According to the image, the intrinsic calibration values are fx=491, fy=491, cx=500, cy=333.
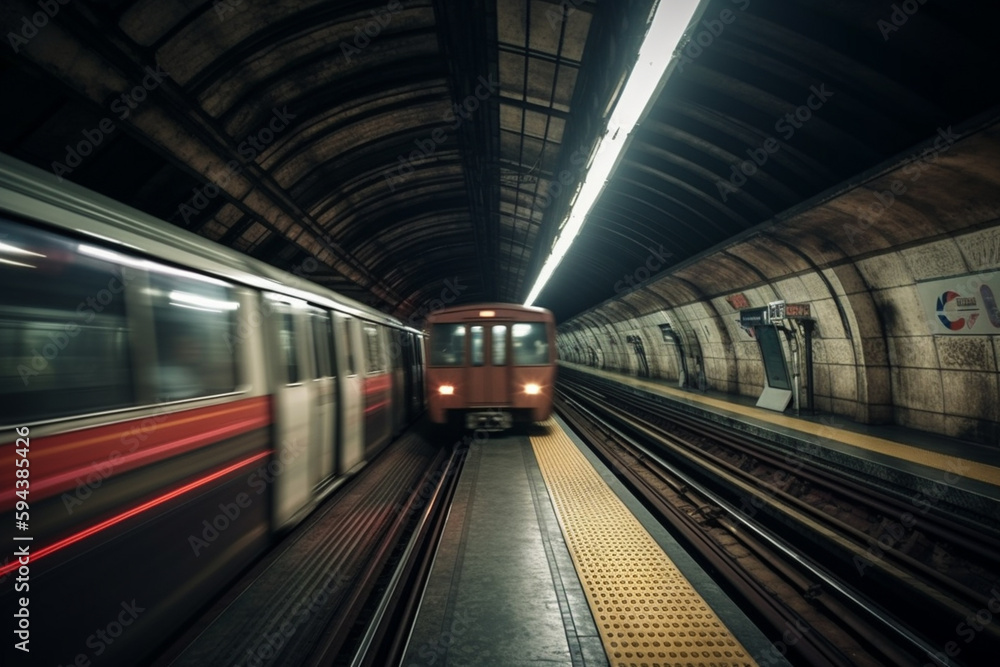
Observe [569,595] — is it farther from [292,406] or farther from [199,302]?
[199,302]

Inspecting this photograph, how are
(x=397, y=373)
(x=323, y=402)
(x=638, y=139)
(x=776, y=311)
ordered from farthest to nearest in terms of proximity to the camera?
(x=397, y=373), (x=776, y=311), (x=638, y=139), (x=323, y=402)

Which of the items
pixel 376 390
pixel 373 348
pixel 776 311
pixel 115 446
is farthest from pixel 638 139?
pixel 115 446

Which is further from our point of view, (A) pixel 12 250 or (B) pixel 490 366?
(B) pixel 490 366

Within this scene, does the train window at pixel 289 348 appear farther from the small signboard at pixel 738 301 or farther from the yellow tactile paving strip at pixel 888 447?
the small signboard at pixel 738 301

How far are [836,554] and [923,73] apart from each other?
5.28 meters

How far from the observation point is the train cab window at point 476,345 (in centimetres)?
991

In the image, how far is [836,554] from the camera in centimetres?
523

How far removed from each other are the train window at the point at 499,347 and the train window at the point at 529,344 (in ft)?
0.65

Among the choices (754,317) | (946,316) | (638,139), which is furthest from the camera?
(754,317)

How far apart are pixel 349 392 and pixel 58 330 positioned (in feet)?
15.6

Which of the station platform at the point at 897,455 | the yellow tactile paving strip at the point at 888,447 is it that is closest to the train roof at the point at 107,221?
the station platform at the point at 897,455

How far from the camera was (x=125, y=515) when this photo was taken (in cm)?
269

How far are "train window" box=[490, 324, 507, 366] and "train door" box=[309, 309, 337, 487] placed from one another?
3.94m

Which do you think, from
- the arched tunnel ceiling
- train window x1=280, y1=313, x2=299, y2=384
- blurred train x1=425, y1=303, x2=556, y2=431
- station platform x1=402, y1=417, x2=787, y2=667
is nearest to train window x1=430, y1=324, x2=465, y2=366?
blurred train x1=425, y1=303, x2=556, y2=431
